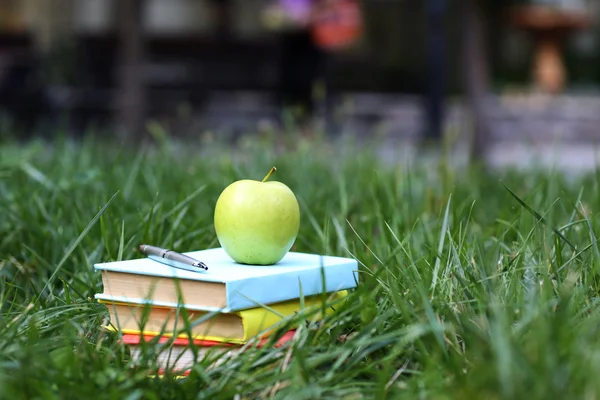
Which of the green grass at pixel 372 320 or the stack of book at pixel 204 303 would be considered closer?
the green grass at pixel 372 320

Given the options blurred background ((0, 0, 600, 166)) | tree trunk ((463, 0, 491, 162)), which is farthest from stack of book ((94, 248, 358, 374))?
tree trunk ((463, 0, 491, 162))

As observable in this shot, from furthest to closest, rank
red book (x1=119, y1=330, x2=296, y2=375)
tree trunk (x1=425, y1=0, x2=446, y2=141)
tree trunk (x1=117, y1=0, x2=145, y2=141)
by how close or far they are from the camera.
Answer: tree trunk (x1=425, y1=0, x2=446, y2=141), tree trunk (x1=117, y1=0, x2=145, y2=141), red book (x1=119, y1=330, x2=296, y2=375)

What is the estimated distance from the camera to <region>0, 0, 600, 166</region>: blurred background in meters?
6.22

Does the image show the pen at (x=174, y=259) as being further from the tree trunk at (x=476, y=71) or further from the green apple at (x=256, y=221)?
the tree trunk at (x=476, y=71)

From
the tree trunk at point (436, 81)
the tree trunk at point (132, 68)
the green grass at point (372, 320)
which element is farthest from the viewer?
the tree trunk at point (436, 81)

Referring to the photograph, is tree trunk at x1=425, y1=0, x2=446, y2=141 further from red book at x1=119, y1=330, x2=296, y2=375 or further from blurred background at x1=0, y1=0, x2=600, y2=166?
red book at x1=119, y1=330, x2=296, y2=375

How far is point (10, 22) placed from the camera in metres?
14.3

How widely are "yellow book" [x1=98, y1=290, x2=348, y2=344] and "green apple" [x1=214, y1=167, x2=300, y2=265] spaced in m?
0.10

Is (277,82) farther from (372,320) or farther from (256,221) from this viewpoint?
(372,320)

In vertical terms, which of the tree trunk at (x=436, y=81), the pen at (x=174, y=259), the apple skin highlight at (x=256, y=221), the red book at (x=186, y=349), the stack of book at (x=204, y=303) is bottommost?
the tree trunk at (x=436, y=81)

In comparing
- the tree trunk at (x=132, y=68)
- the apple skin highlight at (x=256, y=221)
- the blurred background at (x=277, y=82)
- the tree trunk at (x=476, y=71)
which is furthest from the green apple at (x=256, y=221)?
the tree trunk at (x=132, y=68)

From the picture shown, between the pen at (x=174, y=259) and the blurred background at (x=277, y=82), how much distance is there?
7.56 ft

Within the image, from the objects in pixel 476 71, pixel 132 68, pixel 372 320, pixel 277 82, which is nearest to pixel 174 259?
pixel 372 320

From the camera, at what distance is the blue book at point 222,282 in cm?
140
